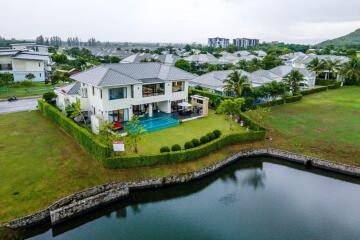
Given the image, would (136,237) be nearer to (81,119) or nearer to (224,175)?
(224,175)

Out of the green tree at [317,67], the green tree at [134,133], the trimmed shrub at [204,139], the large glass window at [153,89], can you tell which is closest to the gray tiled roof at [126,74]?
the large glass window at [153,89]

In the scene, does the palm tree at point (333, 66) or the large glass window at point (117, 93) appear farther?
the palm tree at point (333, 66)

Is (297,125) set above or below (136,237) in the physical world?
above

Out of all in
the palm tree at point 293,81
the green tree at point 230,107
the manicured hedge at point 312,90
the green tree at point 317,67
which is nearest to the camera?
the green tree at point 230,107

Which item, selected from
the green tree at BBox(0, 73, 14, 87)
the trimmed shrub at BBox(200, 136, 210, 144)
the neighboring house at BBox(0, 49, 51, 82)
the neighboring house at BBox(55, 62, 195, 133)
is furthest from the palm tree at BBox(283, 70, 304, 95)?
the green tree at BBox(0, 73, 14, 87)

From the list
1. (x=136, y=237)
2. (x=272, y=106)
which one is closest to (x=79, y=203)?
(x=136, y=237)

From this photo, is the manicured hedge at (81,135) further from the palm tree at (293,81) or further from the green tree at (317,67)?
the green tree at (317,67)

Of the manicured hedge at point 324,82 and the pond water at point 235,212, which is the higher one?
the manicured hedge at point 324,82

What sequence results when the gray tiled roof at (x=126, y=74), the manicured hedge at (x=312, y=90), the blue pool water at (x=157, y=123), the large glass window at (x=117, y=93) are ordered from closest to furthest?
the gray tiled roof at (x=126, y=74) → the large glass window at (x=117, y=93) → the blue pool water at (x=157, y=123) → the manicured hedge at (x=312, y=90)
